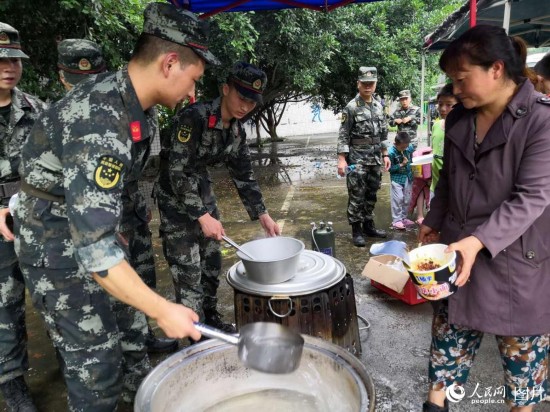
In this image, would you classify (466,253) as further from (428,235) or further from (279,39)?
(279,39)

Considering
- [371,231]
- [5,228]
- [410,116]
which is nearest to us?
[5,228]

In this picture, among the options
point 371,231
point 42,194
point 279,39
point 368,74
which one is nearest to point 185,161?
point 42,194

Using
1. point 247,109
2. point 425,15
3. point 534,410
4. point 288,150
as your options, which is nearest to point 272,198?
point 247,109

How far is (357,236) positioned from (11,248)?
405cm

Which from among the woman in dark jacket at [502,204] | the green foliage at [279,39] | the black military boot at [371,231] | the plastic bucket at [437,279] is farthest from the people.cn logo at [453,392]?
the green foliage at [279,39]

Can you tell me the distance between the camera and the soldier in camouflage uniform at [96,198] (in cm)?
139

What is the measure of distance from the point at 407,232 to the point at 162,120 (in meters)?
7.08

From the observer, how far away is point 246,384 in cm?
196

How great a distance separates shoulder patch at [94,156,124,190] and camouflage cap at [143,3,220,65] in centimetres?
53

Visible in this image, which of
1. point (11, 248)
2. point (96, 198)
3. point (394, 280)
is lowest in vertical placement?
point (394, 280)

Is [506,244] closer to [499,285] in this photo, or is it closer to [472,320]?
[499,285]

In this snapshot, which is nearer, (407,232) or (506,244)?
(506,244)

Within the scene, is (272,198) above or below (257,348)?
below

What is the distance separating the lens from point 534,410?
238cm
